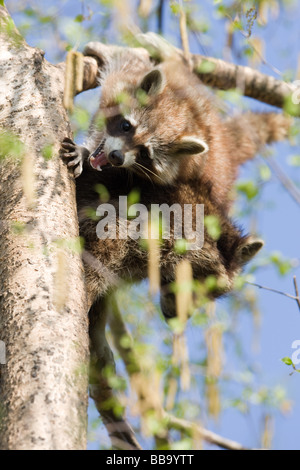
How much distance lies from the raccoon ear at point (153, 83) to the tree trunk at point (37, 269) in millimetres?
1672

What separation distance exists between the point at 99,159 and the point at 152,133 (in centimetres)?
73

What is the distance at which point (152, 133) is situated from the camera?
6.34 meters

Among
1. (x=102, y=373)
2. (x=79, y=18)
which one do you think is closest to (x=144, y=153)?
(x=79, y=18)

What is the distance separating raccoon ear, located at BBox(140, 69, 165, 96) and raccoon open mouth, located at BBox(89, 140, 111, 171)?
820 millimetres

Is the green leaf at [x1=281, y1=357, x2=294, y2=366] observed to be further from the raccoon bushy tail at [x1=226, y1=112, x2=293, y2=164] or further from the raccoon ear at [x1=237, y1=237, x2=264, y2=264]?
the raccoon bushy tail at [x1=226, y1=112, x2=293, y2=164]

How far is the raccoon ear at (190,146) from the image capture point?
6.18 meters

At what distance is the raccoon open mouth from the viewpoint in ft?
19.1

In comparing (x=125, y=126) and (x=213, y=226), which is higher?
(x=125, y=126)

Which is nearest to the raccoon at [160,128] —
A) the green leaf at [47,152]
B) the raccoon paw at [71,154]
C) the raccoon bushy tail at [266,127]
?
A: the raccoon bushy tail at [266,127]

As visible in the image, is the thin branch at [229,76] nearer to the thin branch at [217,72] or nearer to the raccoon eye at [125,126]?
the thin branch at [217,72]

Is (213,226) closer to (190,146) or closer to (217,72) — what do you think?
(190,146)

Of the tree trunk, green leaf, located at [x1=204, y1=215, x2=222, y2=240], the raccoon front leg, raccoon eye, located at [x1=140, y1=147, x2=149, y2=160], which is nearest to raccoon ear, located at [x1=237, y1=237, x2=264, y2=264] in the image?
green leaf, located at [x1=204, y1=215, x2=222, y2=240]
